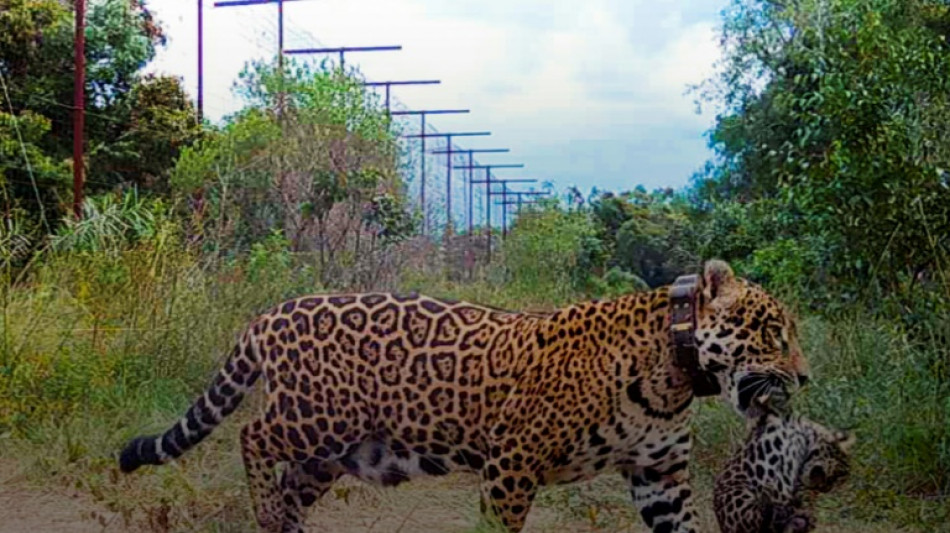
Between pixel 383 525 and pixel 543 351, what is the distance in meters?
1.78

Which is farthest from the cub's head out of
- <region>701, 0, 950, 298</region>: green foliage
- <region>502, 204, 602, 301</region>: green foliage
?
<region>502, 204, 602, 301</region>: green foliage

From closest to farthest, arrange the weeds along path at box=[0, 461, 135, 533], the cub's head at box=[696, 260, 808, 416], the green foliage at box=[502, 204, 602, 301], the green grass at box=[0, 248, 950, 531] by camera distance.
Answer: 1. the cub's head at box=[696, 260, 808, 416]
2. the weeds along path at box=[0, 461, 135, 533]
3. the green grass at box=[0, 248, 950, 531]
4. the green foliage at box=[502, 204, 602, 301]

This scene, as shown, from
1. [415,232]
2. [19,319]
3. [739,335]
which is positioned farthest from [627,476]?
[415,232]

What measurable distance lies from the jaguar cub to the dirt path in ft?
2.55

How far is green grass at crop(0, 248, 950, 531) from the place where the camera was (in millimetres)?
6059

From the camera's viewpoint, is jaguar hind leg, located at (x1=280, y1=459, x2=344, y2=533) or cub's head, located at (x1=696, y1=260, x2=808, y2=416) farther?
jaguar hind leg, located at (x1=280, y1=459, x2=344, y2=533)

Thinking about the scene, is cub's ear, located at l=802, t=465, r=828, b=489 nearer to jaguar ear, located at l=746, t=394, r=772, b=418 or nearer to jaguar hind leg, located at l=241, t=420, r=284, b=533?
jaguar ear, located at l=746, t=394, r=772, b=418

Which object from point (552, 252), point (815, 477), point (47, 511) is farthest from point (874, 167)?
point (552, 252)

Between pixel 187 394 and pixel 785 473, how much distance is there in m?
4.31

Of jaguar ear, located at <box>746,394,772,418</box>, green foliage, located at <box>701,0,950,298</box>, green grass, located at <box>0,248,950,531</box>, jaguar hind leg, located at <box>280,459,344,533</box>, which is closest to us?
jaguar ear, located at <box>746,394,772,418</box>

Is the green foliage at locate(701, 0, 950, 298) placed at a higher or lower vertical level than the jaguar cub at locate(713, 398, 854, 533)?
higher

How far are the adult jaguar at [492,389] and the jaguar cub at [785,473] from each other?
389 mm

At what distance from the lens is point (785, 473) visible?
468 centimetres

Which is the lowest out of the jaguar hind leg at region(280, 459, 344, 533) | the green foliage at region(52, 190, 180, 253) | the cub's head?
the jaguar hind leg at region(280, 459, 344, 533)
